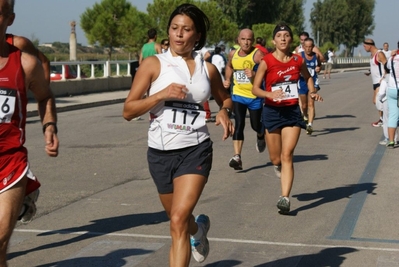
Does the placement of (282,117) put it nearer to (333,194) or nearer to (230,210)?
(230,210)

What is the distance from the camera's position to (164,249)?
22.2 feet

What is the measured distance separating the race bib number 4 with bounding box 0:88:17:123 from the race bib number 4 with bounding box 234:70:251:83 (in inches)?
259

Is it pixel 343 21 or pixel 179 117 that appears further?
pixel 343 21

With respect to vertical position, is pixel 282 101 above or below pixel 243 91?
above

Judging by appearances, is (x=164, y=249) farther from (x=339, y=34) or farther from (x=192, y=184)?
(x=339, y=34)

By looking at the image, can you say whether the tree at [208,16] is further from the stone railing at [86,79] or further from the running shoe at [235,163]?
the running shoe at [235,163]

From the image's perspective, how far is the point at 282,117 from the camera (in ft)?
28.2

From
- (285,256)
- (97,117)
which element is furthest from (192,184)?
(97,117)

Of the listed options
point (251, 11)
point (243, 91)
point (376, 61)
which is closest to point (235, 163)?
point (243, 91)

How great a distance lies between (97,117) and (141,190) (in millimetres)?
10700

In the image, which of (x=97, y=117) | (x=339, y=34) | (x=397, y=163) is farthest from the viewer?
(x=339, y=34)

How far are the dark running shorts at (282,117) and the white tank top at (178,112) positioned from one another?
10.9 feet

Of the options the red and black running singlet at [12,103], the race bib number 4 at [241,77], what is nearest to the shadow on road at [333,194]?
the race bib number 4 at [241,77]

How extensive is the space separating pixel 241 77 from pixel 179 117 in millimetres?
5853
